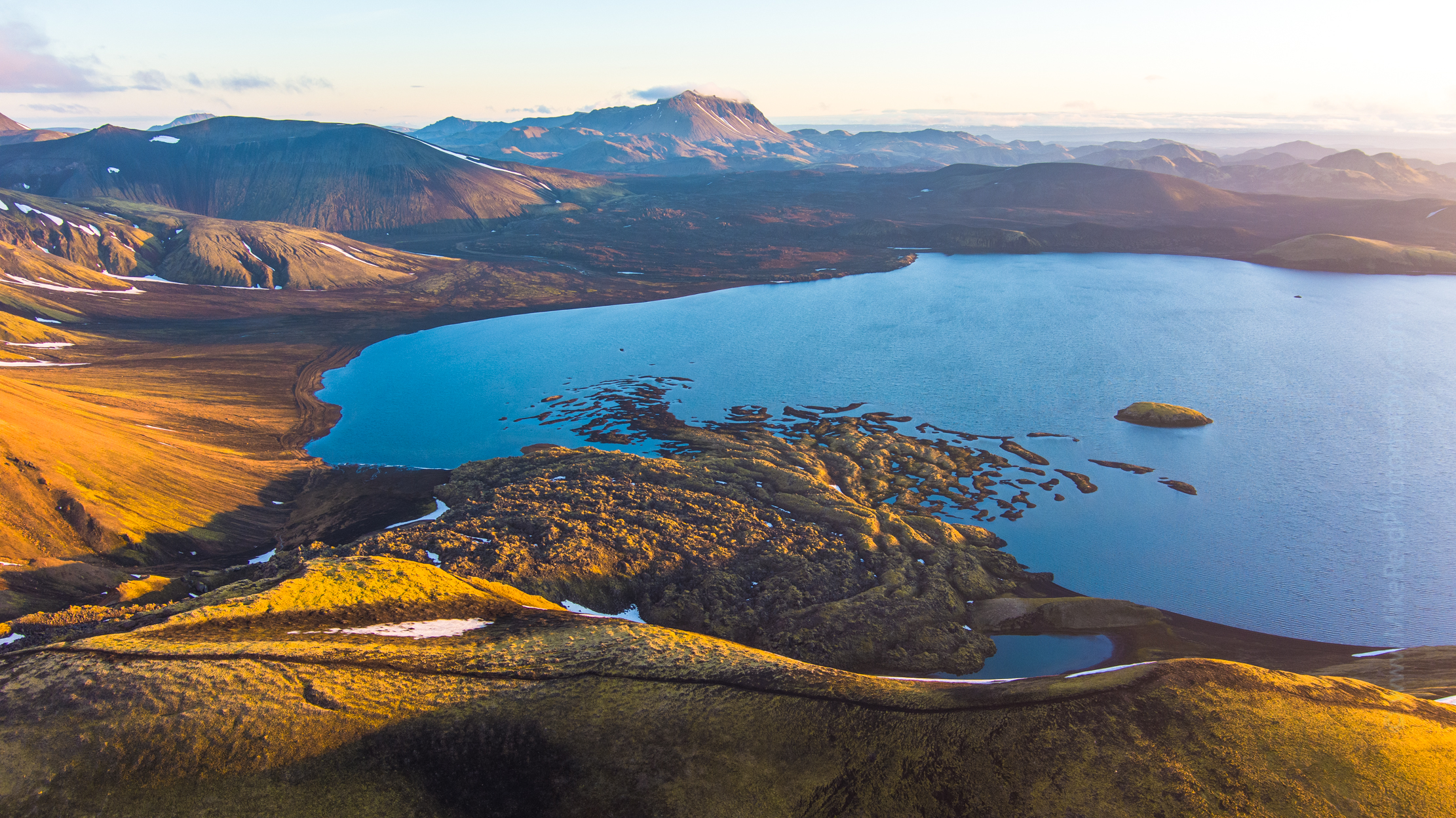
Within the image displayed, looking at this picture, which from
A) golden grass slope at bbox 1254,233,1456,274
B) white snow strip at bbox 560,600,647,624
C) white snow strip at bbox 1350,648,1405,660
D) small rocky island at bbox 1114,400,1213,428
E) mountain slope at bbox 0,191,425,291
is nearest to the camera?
white snow strip at bbox 1350,648,1405,660

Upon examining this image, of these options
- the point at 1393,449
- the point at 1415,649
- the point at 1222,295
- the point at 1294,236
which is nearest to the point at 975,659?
the point at 1415,649

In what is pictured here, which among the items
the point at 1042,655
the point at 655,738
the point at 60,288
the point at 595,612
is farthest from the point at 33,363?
the point at 1042,655

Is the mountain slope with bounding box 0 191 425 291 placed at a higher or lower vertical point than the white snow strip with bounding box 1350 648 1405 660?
higher

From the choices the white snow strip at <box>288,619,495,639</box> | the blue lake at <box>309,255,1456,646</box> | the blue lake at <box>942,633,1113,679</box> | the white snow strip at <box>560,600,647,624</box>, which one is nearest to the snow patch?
the blue lake at <box>309,255,1456,646</box>

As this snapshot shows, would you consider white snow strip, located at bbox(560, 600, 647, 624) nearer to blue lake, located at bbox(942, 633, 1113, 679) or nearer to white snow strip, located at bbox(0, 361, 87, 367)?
blue lake, located at bbox(942, 633, 1113, 679)

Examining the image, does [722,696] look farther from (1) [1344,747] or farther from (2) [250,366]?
(2) [250,366]

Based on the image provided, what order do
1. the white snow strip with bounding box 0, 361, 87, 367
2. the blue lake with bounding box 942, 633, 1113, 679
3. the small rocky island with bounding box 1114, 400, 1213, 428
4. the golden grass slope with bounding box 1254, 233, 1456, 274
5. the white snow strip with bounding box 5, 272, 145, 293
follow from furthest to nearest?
the golden grass slope with bounding box 1254, 233, 1456, 274 < the white snow strip with bounding box 5, 272, 145, 293 < the white snow strip with bounding box 0, 361, 87, 367 < the small rocky island with bounding box 1114, 400, 1213, 428 < the blue lake with bounding box 942, 633, 1113, 679
